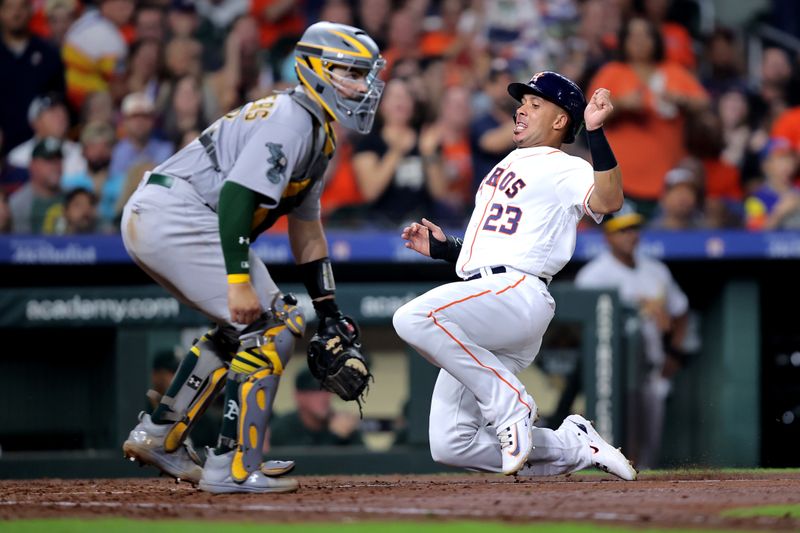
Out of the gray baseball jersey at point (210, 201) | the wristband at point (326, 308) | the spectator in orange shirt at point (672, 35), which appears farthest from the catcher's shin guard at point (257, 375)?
the spectator in orange shirt at point (672, 35)

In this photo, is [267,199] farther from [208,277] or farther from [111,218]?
[111,218]

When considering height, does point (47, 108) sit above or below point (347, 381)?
above

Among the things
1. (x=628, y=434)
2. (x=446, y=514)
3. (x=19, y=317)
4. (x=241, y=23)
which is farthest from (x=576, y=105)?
(x=241, y=23)

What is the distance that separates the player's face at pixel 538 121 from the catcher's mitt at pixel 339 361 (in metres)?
1.10

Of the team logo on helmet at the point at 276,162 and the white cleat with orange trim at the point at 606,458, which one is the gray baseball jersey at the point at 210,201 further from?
the white cleat with orange trim at the point at 606,458

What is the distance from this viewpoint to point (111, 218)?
29.4ft

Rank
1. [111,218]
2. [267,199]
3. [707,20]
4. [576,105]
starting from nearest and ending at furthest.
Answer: [267,199]
[576,105]
[111,218]
[707,20]

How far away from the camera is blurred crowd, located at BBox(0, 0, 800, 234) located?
30.3ft

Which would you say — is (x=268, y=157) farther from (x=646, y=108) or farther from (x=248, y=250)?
(x=646, y=108)

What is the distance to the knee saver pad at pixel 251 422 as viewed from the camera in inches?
186

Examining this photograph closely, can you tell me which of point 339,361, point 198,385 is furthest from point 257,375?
point 198,385

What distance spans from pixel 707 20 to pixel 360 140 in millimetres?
3239

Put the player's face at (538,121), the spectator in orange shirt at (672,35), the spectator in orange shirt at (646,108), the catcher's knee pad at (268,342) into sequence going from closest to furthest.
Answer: the catcher's knee pad at (268,342) < the player's face at (538,121) < the spectator in orange shirt at (646,108) < the spectator in orange shirt at (672,35)

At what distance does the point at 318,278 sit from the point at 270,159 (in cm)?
77
